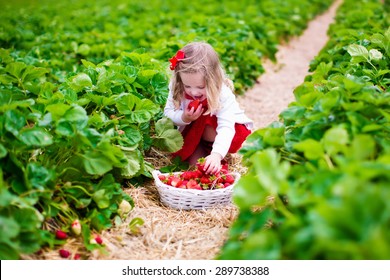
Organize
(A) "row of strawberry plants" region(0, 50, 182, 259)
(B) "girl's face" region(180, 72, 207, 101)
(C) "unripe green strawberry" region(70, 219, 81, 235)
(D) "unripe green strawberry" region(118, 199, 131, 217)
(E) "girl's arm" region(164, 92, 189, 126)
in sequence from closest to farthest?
(A) "row of strawberry plants" region(0, 50, 182, 259)
(C) "unripe green strawberry" region(70, 219, 81, 235)
(D) "unripe green strawberry" region(118, 199, 131, 217)
(B) "girl's face" region(180, 72, 207, 101)
(E) "girl's arm" region(164, 92, 189, 126)

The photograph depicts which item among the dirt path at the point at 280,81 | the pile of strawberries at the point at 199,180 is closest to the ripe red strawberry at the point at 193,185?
the pile of strawberries at the point at 199,180

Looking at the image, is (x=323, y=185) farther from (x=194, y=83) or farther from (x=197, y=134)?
(x=197, y=134)

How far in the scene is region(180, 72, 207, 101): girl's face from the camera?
312cm

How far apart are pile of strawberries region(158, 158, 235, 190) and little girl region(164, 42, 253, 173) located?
5 cm

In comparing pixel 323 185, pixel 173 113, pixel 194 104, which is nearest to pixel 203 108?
pixel 194 104

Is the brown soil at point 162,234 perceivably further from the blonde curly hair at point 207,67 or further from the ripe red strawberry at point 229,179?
the blonde curly hair at point 207,67

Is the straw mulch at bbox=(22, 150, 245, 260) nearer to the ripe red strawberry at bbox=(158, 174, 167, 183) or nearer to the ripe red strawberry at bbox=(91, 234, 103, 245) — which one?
the ripe red strawberry at bbox=(91, 234, 103, 245)

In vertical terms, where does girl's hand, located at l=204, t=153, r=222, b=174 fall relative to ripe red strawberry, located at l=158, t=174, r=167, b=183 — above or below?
above

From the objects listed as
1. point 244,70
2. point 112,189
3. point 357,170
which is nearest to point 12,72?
point 112,189

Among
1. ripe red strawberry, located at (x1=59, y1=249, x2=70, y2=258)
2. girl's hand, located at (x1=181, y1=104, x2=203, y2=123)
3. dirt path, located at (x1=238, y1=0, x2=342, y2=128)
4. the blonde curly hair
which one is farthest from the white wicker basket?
dirt path, located at (x1=238, y1=0, x2=342, y2=128)

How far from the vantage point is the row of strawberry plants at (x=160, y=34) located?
5.57 meters

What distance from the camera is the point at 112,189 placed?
255 cm

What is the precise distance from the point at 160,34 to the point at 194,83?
4023 millimetres
